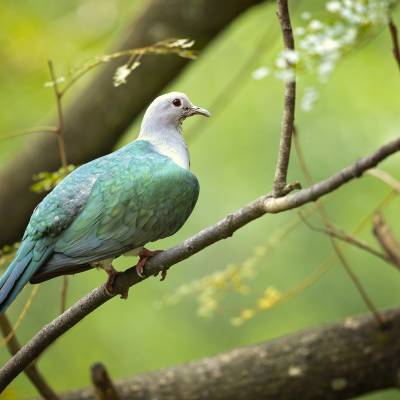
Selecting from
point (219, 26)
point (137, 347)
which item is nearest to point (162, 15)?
point (219, 26)

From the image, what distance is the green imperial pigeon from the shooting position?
3.27 metres

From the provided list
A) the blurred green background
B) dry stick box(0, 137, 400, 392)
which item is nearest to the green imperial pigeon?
dry stick box(0, 137, 400, 392)

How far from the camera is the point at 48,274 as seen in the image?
10.7 ft

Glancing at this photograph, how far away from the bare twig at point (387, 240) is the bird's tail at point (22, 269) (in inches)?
71.9

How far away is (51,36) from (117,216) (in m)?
4.15

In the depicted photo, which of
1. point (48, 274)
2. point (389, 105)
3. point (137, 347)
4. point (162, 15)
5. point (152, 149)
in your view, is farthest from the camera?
point (137, 347)

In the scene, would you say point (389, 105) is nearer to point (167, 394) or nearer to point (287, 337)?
point (287, 337)

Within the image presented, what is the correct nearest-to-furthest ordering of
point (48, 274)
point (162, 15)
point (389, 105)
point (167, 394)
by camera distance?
point (48, 274) < point (167, 394) < point (162, 15) < point (389, 105)

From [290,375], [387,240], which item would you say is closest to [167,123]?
[387,240]

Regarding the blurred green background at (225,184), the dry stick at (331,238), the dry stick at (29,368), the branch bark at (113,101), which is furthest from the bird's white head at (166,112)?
the blurred green background at (225,184)

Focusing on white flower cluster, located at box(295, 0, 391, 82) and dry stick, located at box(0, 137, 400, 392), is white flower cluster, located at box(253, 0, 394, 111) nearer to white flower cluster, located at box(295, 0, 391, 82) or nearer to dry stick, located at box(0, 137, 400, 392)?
white flower cluster, located at box(295, 0, 391, 82)

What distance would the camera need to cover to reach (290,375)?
4.46m

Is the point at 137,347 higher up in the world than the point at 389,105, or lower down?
lower down

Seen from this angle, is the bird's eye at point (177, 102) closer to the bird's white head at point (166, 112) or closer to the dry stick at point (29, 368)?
the bird's white head at point (166, 112)
